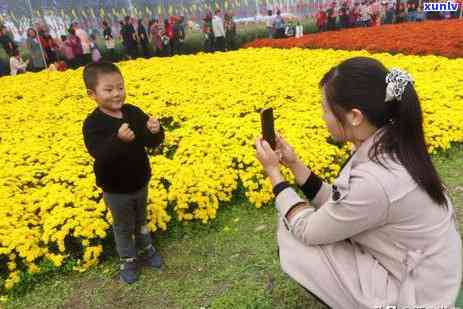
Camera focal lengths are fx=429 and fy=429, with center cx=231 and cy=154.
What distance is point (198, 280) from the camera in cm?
329

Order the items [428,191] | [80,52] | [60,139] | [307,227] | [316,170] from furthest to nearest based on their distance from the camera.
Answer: [80,52], [60,139], [316,170], [307,227], [428,191]

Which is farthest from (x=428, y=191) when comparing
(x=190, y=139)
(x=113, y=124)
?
(x=190, y=139)

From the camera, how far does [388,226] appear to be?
1.92 m

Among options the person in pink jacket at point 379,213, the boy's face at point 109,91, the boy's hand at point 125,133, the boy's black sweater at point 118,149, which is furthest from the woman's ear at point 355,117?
the boy's face at point 109,91

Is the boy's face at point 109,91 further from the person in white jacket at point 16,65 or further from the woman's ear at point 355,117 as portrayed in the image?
the person in white jacket at point 16,65

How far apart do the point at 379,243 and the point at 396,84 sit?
2.41 feet

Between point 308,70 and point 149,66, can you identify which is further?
point 149,66

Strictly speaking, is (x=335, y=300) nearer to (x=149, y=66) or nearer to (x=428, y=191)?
(x=428, y=191)

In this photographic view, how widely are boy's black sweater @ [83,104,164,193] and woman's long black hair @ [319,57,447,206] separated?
1.50 metres

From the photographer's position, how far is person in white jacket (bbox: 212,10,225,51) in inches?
675

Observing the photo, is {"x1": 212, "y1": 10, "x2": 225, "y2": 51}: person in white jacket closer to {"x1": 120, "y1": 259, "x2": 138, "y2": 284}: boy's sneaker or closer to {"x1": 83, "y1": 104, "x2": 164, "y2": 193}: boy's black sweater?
{"x1": 83, "y1": 104, "x2": 164, "y2": 193}: boy's black sweater

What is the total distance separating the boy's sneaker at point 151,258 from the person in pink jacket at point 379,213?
1.67 metres

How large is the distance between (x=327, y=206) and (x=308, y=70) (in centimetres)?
741

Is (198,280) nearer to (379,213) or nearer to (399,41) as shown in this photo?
(379,213)
